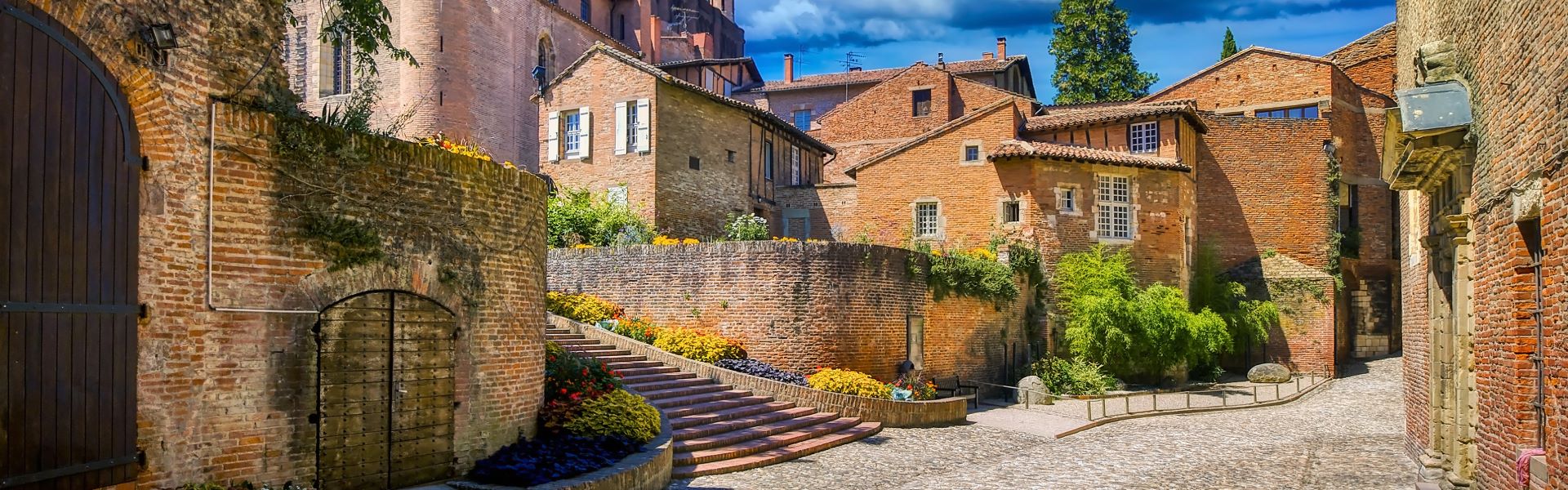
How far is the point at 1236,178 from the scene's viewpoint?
1353 inches

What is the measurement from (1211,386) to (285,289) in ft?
81.0

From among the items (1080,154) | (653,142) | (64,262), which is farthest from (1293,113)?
(64,262)

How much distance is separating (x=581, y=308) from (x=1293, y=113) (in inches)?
1031

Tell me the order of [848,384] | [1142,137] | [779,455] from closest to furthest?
[779,455] → [848,384] → [1142,137]

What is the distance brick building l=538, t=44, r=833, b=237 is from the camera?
28.7m

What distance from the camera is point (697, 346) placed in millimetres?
19938

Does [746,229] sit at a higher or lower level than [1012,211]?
lower

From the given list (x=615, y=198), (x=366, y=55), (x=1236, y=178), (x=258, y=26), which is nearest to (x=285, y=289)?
(x=258, y=26)

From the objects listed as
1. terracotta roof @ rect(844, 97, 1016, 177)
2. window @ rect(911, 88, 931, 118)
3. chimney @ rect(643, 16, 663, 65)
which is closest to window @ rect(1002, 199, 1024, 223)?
terracotta roof @ rect(844, 97, 1016, 177)

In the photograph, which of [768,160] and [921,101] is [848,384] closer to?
[768,160]

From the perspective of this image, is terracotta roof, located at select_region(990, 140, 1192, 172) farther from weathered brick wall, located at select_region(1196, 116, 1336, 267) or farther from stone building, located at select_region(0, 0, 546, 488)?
stone building, located at select_region(0, 0, 546, 488)

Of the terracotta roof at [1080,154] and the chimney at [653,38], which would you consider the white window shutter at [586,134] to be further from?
the chimney at [653,38]

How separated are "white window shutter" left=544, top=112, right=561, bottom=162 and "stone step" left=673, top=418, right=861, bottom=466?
15.4 meters

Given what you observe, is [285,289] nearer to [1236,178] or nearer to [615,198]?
[615,198]
